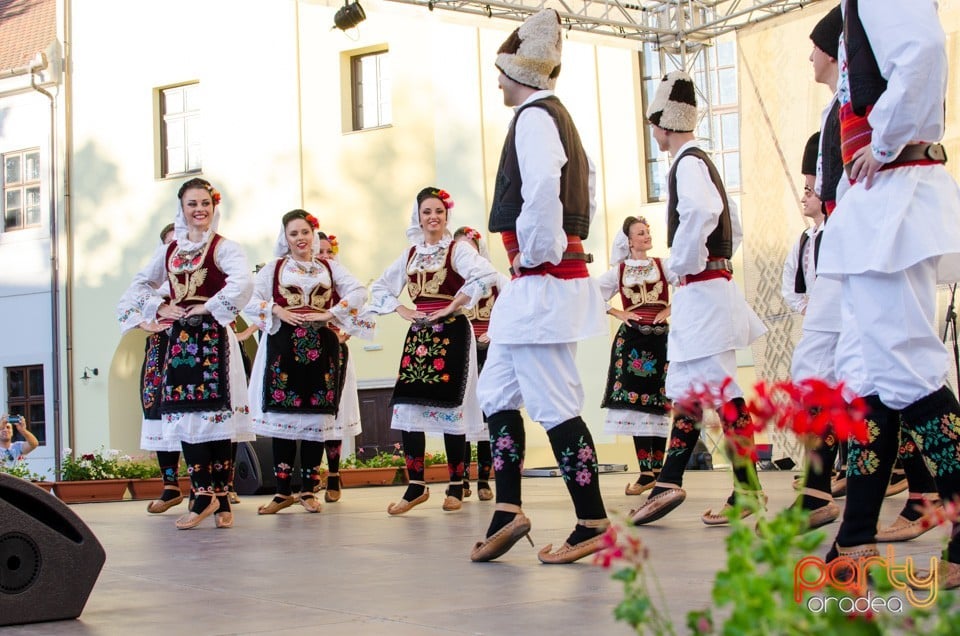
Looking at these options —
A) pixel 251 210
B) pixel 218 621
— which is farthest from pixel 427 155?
pixel 218 621

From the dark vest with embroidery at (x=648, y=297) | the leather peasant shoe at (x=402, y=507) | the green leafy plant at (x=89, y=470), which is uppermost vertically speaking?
the dark vest with embroidery at (x=648, y=297)

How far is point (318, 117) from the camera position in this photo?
648 inches

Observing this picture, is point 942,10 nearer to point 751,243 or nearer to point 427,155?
point 751,243

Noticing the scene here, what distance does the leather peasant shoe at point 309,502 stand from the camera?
266 inches

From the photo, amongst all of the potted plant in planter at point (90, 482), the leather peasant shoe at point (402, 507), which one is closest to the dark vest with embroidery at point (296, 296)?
the leather peasant shoe at point (402, 507)

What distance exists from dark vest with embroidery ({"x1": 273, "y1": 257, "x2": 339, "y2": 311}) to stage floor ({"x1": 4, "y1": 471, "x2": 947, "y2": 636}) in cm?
118

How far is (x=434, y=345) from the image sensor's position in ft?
21.6

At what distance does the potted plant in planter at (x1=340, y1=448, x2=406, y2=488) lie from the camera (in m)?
10.5

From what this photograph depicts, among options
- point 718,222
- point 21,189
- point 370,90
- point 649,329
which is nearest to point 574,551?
point 718,222

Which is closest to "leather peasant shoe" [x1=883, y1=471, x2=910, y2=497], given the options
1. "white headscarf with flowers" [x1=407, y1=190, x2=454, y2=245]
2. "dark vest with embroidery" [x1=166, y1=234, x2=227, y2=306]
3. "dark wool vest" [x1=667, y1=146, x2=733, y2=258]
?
Answer: "dark wool vest" [x1=667, y1=146, x2=733, y2=258]

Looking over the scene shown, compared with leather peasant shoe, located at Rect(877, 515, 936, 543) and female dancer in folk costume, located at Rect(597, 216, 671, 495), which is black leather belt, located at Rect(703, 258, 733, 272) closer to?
leather peasant shoe, located at Rect(877, 515, 936, 543)

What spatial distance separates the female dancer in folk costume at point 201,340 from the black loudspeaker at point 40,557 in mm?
2572

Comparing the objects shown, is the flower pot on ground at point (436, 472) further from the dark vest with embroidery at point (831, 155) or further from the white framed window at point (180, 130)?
the dark vest with embroidery at point (831, 155)

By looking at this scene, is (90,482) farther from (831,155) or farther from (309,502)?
(831,155)
